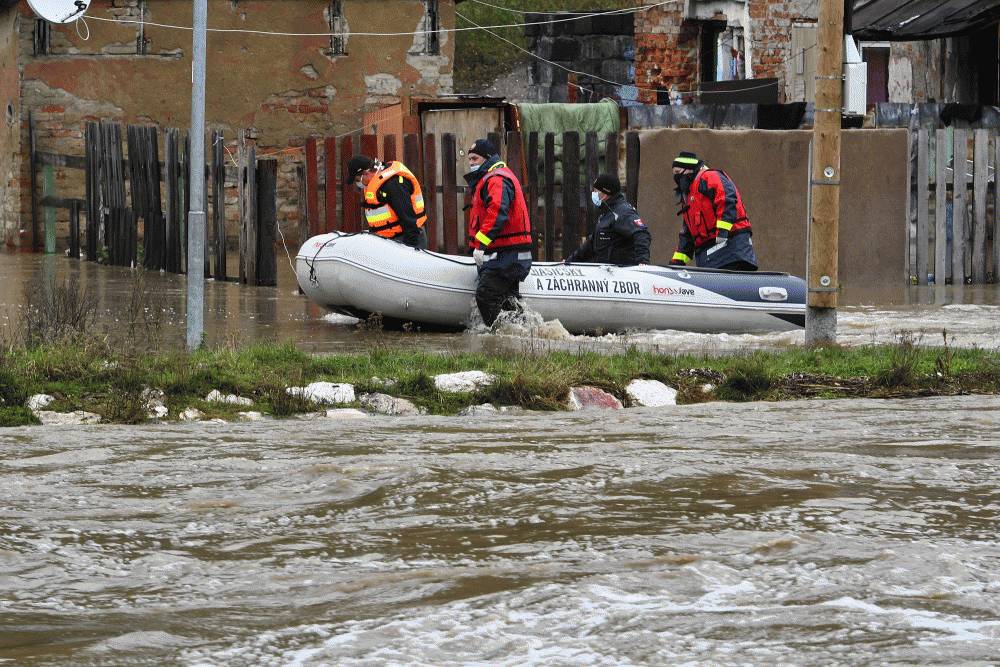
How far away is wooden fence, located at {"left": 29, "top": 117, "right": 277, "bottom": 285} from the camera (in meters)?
16.6

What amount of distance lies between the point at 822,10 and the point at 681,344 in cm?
286

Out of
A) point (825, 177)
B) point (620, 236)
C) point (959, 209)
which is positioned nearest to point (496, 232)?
point (620, 236)

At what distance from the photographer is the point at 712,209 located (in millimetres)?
13367

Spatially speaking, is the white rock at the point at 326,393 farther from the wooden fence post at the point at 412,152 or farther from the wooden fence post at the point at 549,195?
the wooden fence post at the point at 412,152

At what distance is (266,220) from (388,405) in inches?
299

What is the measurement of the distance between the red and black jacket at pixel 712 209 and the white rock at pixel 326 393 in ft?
16.6

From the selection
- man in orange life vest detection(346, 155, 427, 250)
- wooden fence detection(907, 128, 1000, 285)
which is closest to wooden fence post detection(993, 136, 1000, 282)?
wooden fence detection(907, 128, 1000, 285)

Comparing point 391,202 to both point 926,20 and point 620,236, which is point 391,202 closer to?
point 620,236

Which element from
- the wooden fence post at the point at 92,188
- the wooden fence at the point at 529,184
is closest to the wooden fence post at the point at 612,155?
the wooden fence at the point at 529,184

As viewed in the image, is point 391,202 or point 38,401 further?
point 391,202

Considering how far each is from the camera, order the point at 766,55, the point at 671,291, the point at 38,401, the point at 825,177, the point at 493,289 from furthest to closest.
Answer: the point at 766,55 → the point at 671,291 → the point at 493,289 → the point at 825,177 → the point at 38,401

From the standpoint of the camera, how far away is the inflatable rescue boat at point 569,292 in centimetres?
1291

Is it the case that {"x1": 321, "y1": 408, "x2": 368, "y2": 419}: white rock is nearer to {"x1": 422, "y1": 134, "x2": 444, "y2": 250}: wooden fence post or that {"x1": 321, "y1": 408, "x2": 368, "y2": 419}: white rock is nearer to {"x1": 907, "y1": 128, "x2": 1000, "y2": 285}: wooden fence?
{"x1": 422, "y1": 134, "x2": 444, "y2": 250}: wooden fence post

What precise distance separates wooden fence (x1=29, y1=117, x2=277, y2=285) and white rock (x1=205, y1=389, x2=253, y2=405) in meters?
6.64
